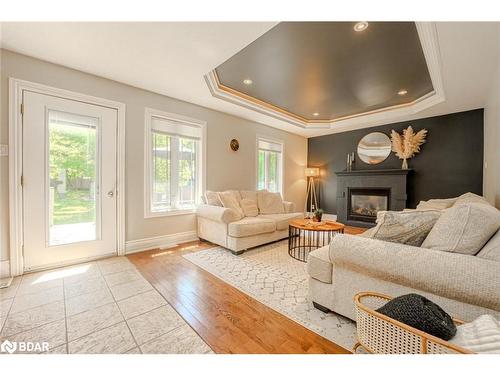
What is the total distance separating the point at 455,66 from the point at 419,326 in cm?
288

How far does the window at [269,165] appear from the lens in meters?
5.00

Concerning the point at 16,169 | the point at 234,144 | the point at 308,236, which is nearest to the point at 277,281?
the point at 308,236

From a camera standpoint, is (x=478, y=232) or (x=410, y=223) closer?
(x=478, y=232)

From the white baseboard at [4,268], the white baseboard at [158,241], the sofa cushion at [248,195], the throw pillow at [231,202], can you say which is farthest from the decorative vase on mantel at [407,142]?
the white baseboard at [4,268]

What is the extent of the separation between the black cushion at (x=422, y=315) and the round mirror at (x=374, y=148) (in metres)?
4.52

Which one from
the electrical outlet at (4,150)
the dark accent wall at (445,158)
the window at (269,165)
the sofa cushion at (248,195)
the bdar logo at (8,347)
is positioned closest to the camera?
the bdar logo at (8,347)

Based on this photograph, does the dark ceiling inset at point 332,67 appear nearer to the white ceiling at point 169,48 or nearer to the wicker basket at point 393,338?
the white ceiling at point 169,48

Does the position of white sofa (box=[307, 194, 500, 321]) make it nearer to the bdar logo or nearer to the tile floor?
the tile floor

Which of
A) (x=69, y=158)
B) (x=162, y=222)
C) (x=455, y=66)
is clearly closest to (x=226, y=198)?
(x=162, y=222)

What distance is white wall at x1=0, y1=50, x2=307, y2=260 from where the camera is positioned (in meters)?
2.20

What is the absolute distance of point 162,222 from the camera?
335cm

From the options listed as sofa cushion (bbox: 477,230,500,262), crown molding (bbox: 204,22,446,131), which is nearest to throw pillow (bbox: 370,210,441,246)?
sofa cushion (bbox: 477,230,500,262)

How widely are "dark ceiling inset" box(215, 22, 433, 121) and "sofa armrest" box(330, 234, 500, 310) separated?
1.98 metres
